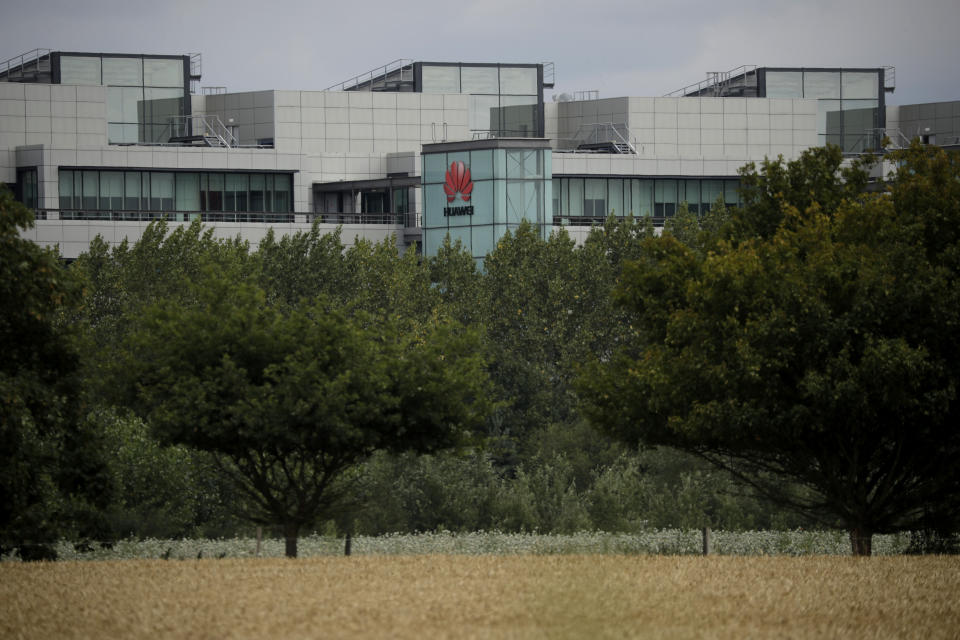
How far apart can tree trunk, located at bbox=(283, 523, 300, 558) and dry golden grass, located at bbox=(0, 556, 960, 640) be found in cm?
458

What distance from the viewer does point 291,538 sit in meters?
32.1

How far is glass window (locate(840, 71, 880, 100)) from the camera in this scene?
118m

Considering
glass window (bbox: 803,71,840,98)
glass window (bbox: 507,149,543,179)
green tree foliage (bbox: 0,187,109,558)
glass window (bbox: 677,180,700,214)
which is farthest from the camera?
glass window (bbox: 803,71,840,98)

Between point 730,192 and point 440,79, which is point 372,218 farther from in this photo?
point 440,79

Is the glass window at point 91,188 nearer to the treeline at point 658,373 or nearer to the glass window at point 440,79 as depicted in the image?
the glass window at point 440,79

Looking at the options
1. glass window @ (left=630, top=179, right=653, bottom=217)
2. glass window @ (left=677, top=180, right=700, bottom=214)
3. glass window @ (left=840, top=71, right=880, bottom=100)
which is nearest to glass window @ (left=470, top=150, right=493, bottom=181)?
glass window @ (left=630, top=179, right=653, bottom=217)

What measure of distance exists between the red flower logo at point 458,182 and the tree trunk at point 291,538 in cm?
4540

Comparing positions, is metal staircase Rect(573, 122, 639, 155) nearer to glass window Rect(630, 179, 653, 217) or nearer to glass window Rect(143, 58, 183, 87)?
glass window Rect(630, 179, 653, 217)

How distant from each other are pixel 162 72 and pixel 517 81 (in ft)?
89.5

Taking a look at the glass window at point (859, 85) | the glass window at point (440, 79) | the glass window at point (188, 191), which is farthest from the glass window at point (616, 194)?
the glass window at point (859, 85)

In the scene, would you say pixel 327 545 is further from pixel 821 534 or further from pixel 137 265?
pixel 137 265

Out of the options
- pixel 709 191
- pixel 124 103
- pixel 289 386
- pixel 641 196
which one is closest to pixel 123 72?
pixel 124 103

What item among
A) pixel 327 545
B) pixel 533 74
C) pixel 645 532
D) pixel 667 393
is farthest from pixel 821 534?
pixel 533 74

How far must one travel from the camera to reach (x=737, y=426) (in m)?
30.2
